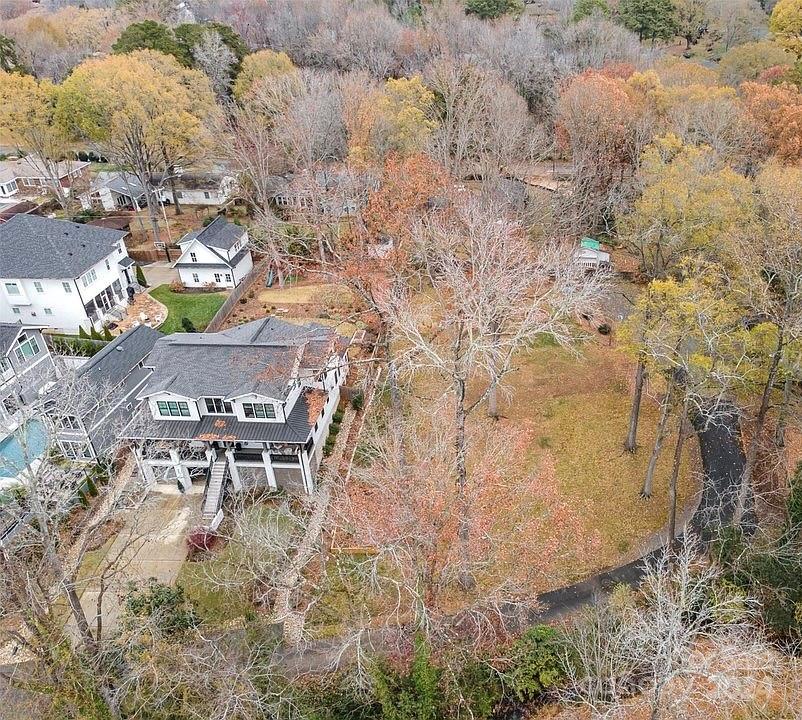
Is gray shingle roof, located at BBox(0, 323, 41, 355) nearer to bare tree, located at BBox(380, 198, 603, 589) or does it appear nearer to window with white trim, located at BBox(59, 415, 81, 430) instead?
window with white trim, located at BBox(59, 415, 81, 430)

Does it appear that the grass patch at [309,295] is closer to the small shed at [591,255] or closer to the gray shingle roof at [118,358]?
the gray shingle roof at [118,358]

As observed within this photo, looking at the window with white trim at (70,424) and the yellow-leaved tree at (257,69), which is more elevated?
the yellow-leaved tree at (257,69)

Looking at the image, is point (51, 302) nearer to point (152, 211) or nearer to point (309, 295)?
point (152, 211)

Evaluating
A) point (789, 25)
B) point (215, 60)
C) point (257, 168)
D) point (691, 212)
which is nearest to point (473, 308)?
point (691, 212)

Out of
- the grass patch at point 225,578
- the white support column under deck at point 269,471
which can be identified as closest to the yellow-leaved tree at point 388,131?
the white support column under deck at point 269,471

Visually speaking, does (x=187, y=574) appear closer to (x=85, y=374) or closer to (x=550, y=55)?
(x=85, y=374)

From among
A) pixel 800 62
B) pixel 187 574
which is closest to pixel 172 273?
pixel 187 574
